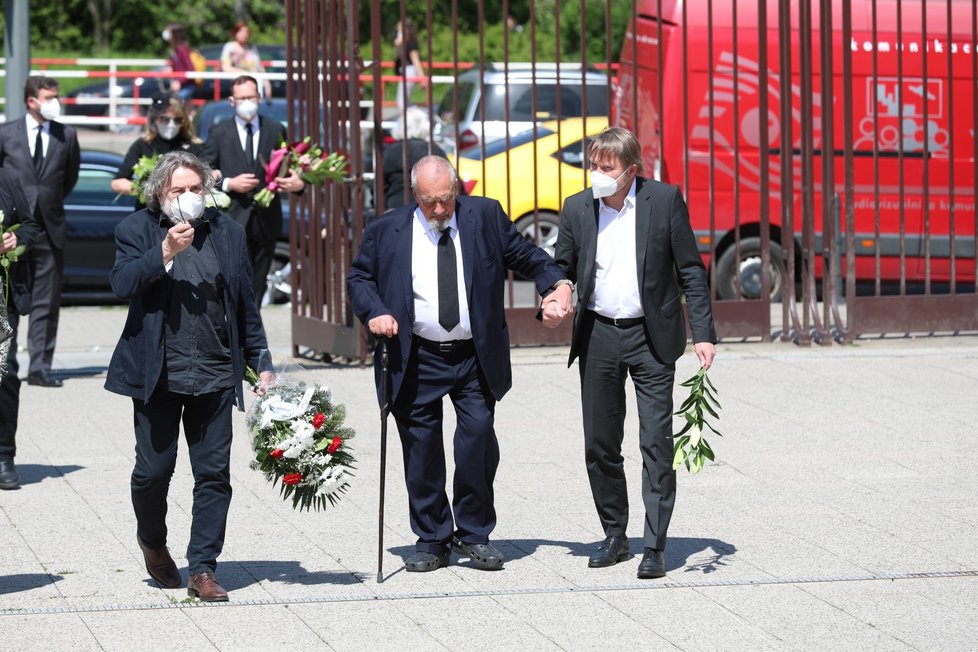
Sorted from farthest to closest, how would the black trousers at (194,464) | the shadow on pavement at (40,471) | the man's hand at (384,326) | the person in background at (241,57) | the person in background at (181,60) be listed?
1. the person in background at (181,60)
2. the person in background at (241,57)
3. the shadow on pavement at (40,471)
4. the man's hand at (384,326)
5. the black trousers at (194,464)

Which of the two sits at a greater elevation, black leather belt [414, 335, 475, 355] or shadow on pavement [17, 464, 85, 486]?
black leather belt [414, 335, 475, 355]

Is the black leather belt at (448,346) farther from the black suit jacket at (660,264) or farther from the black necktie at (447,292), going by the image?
the black suit jacket at (660,264)

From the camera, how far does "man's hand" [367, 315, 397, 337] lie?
629cm

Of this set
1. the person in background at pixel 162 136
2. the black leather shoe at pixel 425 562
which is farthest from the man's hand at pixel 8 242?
the person in background at pixel 162 136

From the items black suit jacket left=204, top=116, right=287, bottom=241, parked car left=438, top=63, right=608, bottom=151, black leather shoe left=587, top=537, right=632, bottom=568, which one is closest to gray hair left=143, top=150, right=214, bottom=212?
black leather shoe left=587, top=537, right=632, bottom=568

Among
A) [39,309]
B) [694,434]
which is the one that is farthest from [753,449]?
[39,309]

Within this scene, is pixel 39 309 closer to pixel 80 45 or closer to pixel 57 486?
pixel 57 486

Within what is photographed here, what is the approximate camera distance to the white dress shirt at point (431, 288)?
21.2 feet

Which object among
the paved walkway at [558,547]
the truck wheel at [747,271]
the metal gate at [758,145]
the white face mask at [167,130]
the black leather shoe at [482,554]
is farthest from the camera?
the truck wheel at [747,271]

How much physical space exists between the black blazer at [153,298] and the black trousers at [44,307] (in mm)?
4753

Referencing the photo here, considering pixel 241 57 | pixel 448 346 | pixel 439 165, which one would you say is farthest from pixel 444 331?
pixel 241 57

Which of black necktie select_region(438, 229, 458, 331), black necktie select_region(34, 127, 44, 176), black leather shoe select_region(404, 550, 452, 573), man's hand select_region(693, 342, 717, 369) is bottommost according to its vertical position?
black leather shoe select_region(404, 550, 452, 573)

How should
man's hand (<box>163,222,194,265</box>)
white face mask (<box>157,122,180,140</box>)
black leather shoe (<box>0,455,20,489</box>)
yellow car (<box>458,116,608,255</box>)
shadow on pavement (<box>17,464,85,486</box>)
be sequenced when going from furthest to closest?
yellow car (<box>458,116,608,255</box>)
white face mask (<box>157,122,180,140</box>)
shadow on pavement (<box>17,464,85,486</box>)
black leather shoe (<box>0,455,20,489</box>)
man's hand (<box>163,222,194,265</box>)

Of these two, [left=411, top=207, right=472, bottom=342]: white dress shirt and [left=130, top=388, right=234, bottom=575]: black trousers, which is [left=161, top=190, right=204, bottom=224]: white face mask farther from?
[left=411, top=207, right=472, bottom=342]: white dress shirt
